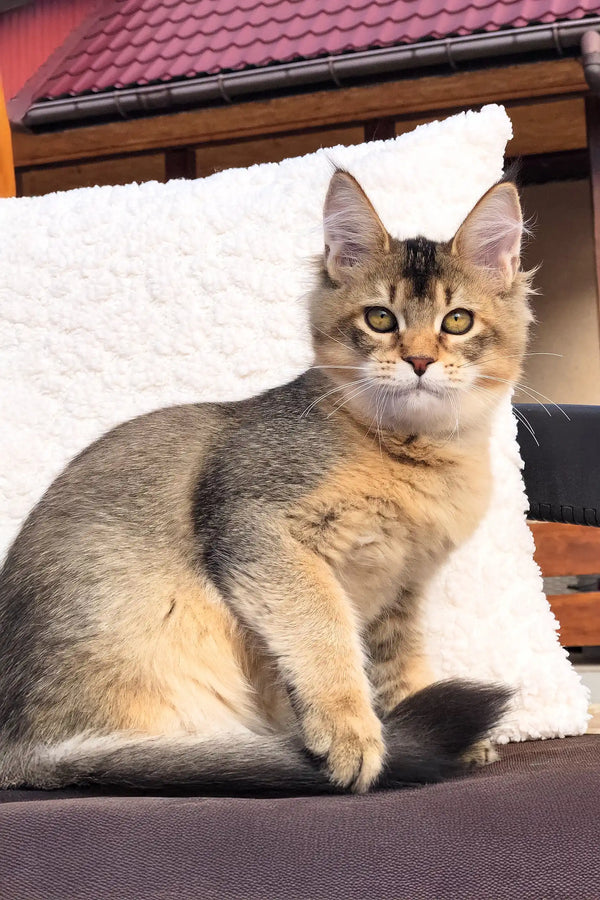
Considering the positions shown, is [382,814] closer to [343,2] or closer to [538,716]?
[538,716]

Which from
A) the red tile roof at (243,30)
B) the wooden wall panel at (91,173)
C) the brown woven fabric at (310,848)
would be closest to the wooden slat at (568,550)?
the brown woven fabric at (310,848)

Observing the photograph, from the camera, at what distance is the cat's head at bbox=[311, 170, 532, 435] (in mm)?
1509

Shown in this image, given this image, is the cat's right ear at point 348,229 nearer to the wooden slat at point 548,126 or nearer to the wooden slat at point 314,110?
the wooden slat at point 314,110

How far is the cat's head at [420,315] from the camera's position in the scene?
59.4 inches

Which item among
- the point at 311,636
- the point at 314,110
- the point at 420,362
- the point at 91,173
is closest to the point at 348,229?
the point at 420,362

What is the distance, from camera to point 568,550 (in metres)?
3.11

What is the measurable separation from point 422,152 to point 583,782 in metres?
1.14

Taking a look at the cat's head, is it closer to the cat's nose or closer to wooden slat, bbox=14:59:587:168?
the cat's nose

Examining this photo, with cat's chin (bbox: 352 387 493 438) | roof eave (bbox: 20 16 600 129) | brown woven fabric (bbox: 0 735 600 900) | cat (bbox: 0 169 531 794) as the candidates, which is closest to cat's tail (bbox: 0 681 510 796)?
cat (bbox: 0 169 531 794)

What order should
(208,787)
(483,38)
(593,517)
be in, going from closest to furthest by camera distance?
(208,787), (593,517), (483,38)

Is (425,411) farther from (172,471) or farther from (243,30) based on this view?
(243,30)

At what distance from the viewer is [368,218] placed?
1.62 metres

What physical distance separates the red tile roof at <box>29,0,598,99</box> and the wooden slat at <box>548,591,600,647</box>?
2.51 m

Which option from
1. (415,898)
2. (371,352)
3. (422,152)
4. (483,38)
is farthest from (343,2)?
(415,898)
